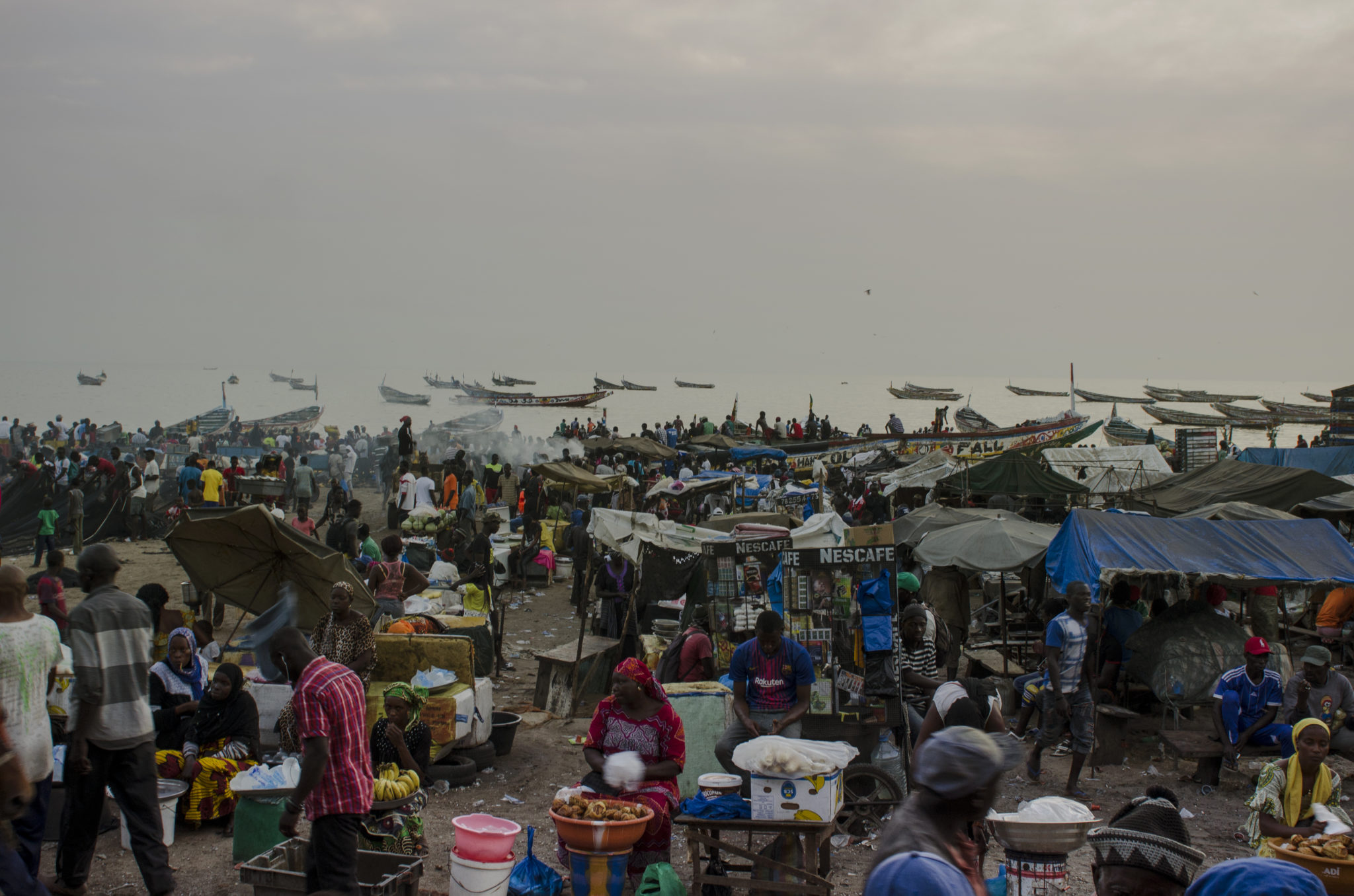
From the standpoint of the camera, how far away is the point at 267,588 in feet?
28.2

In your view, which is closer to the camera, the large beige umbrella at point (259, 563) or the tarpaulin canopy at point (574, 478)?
the large beige umbrella at point (259, 563)

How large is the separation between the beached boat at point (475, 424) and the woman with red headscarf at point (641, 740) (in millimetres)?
33370

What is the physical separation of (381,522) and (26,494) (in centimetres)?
673

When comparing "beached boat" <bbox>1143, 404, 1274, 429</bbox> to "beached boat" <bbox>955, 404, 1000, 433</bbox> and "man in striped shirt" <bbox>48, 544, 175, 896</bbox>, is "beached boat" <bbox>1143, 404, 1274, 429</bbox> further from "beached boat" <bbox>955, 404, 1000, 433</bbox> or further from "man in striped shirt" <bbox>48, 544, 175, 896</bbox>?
"man in striped shirt" <bbox>48, 544, 175, 896</bbox>

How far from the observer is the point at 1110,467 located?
20328mm

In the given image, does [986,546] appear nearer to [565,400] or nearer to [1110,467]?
[1110,467]

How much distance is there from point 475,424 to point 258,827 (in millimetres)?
38649

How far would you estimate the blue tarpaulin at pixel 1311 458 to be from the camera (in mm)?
20234

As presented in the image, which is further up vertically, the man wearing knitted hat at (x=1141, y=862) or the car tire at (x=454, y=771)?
the man wearing knitted hat at (x=1141, y=862)

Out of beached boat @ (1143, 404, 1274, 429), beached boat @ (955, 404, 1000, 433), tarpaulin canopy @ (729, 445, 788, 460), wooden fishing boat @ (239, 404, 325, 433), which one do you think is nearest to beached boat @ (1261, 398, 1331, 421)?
beached boat @ (1143, 404, 1274, 429)

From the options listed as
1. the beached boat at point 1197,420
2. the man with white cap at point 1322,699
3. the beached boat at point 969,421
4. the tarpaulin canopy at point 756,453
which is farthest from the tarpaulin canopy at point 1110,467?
the beached boat at point 1197,420

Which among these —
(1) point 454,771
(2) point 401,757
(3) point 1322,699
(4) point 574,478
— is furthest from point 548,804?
(4) point 574,478

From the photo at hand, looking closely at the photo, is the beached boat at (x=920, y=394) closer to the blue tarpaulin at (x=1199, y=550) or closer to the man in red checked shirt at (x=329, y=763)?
the blue tarpaulin at (x=1199, y=550)

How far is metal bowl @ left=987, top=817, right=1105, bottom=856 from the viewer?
453cm
